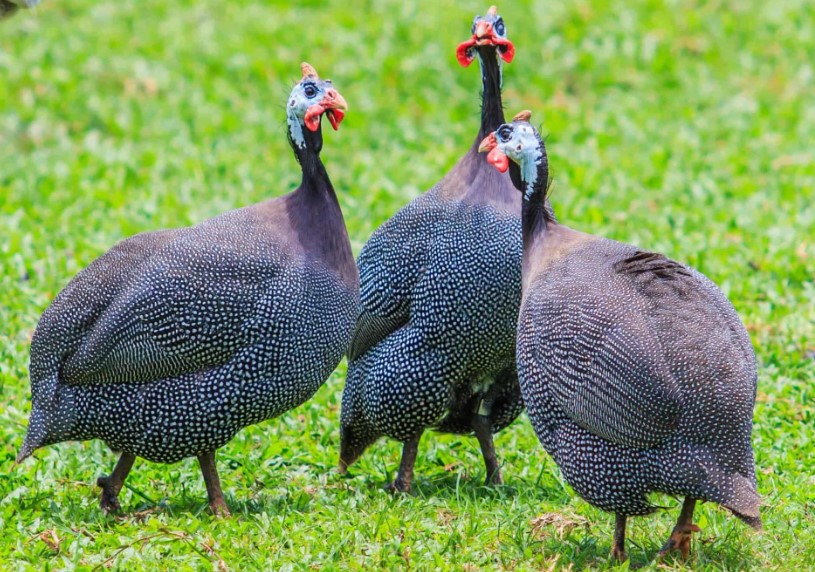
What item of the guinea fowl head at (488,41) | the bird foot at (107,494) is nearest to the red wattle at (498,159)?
the guinea fowl head at (488,41)

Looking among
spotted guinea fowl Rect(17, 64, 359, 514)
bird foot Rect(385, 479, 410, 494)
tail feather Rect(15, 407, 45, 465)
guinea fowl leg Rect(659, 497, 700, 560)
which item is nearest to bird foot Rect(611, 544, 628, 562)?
guinea fowl leg Rect(659, 497, 700, 560)

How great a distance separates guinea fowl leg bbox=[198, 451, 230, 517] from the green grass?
2.0 inches

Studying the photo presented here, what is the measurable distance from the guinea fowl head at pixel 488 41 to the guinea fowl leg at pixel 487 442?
1507 mm

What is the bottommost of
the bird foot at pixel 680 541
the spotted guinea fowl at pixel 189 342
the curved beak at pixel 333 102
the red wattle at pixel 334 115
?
the bird foot at pixel 680 541

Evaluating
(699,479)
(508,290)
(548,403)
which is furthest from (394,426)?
(699,479)

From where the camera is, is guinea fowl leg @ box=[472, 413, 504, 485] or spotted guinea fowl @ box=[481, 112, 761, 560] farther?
guinea fowl leg @ box=[472, 413, 504, 485]

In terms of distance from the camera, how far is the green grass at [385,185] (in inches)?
171

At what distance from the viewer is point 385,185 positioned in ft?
26.9

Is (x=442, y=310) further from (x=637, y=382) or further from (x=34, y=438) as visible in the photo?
(x=34, y=438)

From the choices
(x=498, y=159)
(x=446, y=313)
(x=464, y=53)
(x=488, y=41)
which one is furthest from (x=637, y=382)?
(x=464, y=53)

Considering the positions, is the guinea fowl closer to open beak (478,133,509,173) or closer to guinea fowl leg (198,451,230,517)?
open beak (478,133,509,173)

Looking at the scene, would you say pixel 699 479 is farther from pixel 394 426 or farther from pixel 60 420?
pixel 60 420

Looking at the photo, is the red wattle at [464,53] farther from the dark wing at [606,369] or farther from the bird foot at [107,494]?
the bird foot at [107,494]

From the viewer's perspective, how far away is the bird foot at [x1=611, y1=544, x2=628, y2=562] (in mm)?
4090
